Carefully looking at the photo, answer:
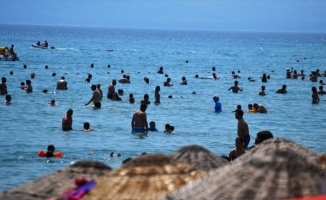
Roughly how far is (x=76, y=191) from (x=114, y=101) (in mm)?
27377

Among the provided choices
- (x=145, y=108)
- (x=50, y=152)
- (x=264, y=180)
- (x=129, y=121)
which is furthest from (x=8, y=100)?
(x=264, y=180)

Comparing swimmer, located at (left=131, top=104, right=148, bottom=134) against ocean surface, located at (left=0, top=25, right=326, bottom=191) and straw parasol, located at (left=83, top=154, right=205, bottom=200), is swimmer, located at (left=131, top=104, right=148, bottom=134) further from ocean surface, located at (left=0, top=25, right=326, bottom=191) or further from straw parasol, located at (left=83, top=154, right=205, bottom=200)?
straw parasol, located at (left=83, top=154, right=205, bottom=200)

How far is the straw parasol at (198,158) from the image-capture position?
8.48 m

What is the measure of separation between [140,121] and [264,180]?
56.7 ft

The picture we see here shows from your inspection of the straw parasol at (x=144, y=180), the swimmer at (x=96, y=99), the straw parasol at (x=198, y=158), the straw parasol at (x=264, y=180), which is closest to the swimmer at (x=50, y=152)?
the straw parasol at (x=198, y=158)

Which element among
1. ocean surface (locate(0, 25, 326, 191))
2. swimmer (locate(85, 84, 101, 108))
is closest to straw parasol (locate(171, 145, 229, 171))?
ocean surface (locate(0, 25, 326, 191))

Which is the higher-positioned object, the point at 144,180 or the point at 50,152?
the point at 144,180

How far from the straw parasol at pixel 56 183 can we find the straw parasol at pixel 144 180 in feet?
2.88

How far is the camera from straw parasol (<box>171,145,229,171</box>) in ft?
27.8

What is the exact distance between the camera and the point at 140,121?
22953 millimetres

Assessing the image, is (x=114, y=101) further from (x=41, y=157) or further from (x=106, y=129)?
(x=41, y=157)

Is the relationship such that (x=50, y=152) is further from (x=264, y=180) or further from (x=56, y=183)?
(x=264, y=180)

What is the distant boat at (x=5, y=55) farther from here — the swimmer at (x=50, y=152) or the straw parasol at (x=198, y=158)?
the straw parasol at (x=198, y=158)

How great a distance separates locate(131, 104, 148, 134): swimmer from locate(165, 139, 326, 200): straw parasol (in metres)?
16.5
